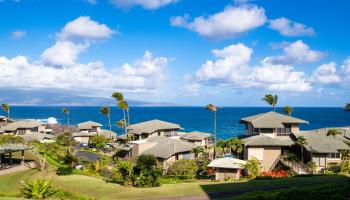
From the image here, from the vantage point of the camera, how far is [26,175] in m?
44.7

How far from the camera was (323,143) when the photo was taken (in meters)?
48.4

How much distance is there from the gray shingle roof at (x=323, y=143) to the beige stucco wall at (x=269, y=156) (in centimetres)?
380

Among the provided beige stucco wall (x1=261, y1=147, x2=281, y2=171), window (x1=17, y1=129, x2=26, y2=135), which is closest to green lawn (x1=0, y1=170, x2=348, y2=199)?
beige stucco wall (x1=261, y1=147, x2=281, y2=171)

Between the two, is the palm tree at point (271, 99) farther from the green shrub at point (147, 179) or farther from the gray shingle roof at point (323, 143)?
the green shrub at point (147, 179)

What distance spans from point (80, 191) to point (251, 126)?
30.0 meters

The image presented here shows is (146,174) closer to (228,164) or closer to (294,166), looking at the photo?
(228,164)

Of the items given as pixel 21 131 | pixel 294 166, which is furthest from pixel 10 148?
pixel 21 131

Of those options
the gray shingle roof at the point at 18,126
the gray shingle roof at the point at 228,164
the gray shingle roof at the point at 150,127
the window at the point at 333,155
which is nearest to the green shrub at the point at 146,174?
the gray shingle roof at the point at 228,164

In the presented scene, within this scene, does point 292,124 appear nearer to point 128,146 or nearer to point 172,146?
point 172,146

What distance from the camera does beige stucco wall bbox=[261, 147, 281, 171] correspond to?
163 feet

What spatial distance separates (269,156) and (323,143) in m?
6.76

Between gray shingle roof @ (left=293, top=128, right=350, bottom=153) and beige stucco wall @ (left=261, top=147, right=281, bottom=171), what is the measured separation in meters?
3.80

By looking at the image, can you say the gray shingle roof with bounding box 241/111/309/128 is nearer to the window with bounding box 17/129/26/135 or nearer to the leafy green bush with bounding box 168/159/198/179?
the leafy green bush with bounding box 168/159/198/179

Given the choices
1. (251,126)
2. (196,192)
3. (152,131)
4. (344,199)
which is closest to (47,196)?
(196,192)
